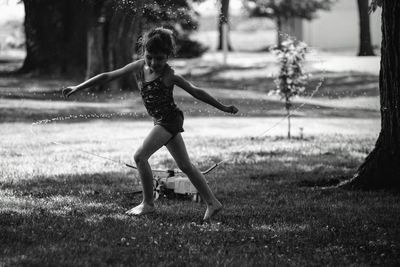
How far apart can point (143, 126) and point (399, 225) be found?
9.03 meters

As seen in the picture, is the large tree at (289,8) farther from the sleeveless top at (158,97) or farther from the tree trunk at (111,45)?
the sleeveless top at (158,97)

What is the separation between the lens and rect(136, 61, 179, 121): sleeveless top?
5.37 meters

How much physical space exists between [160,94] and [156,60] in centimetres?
27

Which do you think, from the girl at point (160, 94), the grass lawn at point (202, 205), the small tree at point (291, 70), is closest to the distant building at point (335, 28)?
the small tree at point (291, 70)

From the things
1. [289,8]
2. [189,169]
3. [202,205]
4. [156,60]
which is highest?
[289,8]

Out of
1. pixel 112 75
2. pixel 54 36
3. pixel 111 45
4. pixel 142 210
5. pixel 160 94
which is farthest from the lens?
pixel 54 36

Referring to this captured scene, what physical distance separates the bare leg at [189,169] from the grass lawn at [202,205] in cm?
11

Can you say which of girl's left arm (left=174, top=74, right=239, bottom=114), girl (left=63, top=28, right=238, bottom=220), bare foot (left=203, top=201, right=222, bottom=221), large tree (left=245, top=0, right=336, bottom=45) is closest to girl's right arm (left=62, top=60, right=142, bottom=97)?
girl (left=63, top=28, right=238, bottom=220)

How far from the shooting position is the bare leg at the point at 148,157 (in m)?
5.38

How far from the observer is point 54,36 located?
24.3 m

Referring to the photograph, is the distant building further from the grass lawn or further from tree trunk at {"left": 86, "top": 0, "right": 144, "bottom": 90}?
the grass lawn

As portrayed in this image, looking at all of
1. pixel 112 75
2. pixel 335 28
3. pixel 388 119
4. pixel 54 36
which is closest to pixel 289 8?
pixel 335 28

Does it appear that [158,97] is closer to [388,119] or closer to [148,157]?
[148,157]

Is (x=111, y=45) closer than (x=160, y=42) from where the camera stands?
No
